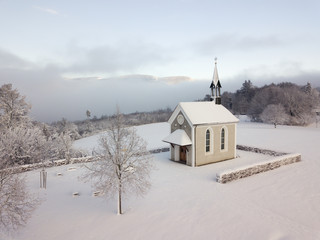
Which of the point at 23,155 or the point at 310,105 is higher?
the point at 310,105

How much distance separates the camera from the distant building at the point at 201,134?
815 inches

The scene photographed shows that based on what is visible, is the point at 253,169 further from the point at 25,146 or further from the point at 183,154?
the point at 25,146

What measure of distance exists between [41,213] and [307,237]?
537 inches

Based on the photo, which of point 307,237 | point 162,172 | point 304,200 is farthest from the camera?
point 162,172

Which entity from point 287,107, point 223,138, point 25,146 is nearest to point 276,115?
point 287,107

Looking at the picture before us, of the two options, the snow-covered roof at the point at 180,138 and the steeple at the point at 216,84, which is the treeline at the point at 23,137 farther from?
the steeple at the point at 216,84

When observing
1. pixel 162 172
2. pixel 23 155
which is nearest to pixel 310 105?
pixel 162 172

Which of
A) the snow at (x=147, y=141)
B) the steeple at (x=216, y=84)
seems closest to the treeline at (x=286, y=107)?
the snow at (x=147, y=141)

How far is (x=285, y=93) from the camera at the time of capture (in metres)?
59.2

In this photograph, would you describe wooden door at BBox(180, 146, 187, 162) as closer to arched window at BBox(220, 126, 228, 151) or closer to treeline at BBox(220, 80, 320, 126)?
arched window at BBox(220, 126, 228, 151)

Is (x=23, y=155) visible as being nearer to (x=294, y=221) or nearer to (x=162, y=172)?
(x=162, y=172)

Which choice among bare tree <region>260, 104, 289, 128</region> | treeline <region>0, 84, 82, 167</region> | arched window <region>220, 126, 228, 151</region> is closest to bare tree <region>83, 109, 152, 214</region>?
treeline <region>0, 84, 82, 167</region>

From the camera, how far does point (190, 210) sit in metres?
11.6

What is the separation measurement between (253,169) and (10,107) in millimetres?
29182
